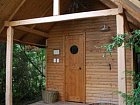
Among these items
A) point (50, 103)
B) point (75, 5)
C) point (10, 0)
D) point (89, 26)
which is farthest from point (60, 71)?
point (10, 0)

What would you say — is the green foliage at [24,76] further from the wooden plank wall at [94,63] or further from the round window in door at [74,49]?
the round window in door at [74,49]

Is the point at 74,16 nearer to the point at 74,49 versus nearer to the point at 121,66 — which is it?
the point at 121,66

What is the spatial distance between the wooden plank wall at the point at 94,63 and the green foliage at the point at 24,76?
1.43 meters

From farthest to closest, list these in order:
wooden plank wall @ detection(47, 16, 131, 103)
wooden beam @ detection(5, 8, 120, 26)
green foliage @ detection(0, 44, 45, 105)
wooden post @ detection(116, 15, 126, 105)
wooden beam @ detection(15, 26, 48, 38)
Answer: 1. green foliage @ detection(0, 44, 45, 105)
2. wooden plank wall @ detection(47, 16, 131, 103)
3. wooden beam @ detection(15, 26, 48, 38)
4. wooden beam @ detection(5, 8, 120, 26)
5. wooden post @ detection(116, 15, 126, 105)

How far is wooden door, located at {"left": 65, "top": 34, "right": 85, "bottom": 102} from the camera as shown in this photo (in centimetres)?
727

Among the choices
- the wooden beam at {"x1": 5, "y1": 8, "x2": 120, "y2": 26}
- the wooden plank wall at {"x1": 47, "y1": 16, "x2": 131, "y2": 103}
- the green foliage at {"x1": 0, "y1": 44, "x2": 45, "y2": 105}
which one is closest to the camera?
the wooden beam at {"x1": 5, "y1": 8, "x2": 120, "y2": 26}

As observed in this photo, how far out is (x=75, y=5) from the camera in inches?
Answer: 291

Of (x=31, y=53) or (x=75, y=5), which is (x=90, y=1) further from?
(x=31, y=53)

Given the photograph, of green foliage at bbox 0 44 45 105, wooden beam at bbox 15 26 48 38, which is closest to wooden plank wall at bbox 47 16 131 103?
wooden beam at bbox 15 26 48 38

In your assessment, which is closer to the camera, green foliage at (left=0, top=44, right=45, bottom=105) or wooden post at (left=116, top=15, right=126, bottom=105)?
wooden post at (left=116, top=15, right=126, bottom=105)

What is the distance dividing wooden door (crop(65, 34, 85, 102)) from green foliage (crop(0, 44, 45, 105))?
2033 millimetres

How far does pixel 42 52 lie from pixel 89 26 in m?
4.24

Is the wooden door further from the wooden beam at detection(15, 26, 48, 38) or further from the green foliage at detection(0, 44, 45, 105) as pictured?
the green foliage at detection(0, 44, 45, 105)

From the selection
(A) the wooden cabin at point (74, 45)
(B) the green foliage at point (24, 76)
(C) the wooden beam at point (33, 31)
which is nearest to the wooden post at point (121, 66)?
(A) the wooden cabin at point (74, 45)
